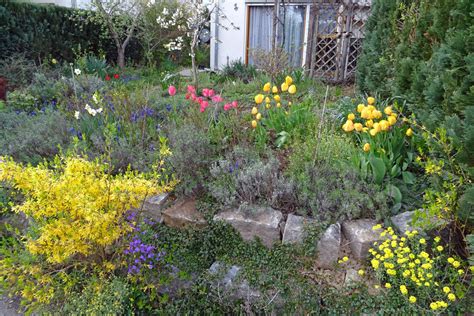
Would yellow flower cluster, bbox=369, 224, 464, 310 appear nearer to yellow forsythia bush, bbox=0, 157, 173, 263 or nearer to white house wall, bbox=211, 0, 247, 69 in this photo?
yellow forsythia bush, bbox=0, 157, 173, 263

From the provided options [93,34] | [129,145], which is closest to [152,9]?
[93,34]

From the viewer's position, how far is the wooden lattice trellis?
765cm

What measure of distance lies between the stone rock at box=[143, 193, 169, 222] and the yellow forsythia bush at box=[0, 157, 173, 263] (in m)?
0.66

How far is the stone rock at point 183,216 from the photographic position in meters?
2.90

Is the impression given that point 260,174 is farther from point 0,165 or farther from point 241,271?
point 0,165

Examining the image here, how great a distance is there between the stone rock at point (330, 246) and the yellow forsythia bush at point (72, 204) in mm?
1219

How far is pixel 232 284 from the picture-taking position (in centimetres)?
253

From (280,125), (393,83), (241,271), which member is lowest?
(241,271)

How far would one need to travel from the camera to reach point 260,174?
2.88 meters

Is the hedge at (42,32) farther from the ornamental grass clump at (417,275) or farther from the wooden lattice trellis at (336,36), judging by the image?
the ornamental grass clump at (417,275)

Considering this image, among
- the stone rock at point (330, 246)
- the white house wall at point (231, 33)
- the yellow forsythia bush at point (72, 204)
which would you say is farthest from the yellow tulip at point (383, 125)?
the white house wall at point (231, 33)

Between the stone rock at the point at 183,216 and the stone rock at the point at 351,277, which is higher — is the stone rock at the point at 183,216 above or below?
above

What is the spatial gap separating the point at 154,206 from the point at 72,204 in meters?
0.91

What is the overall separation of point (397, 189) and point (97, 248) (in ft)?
7.15
